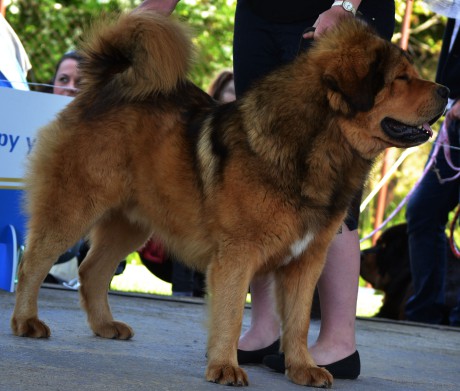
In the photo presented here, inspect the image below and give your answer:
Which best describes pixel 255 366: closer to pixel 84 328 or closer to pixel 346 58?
pixel 84 328

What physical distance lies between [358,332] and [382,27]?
2314mm

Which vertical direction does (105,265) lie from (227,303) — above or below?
below

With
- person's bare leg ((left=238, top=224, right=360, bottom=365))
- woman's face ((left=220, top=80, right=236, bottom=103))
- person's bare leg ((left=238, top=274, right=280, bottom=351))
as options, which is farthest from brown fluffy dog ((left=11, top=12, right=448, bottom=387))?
woman's face ((left=220, top=80, right=236, bottom=103))

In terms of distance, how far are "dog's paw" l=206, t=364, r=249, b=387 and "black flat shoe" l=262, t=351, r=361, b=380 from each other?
0.44 meters

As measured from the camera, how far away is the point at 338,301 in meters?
3.75

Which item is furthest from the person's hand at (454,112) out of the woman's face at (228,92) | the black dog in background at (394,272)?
the woman's face at (228,92)

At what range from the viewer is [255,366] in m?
3.84

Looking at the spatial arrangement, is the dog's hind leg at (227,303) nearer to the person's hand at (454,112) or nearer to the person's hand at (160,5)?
the person's hand at (160,5)

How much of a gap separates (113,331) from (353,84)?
1672 millimetres

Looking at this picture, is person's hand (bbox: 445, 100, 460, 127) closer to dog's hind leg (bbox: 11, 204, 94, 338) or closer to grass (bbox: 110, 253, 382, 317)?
grass (bbox: 110, 253, 382, 317)

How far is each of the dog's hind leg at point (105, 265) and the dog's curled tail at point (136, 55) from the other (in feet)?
2.02

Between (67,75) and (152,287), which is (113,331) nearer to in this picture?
(67,75)

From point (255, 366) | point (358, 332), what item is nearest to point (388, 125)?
point (255, 366)

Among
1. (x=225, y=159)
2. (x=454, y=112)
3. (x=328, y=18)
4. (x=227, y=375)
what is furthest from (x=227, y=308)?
(x=454, y=112)
